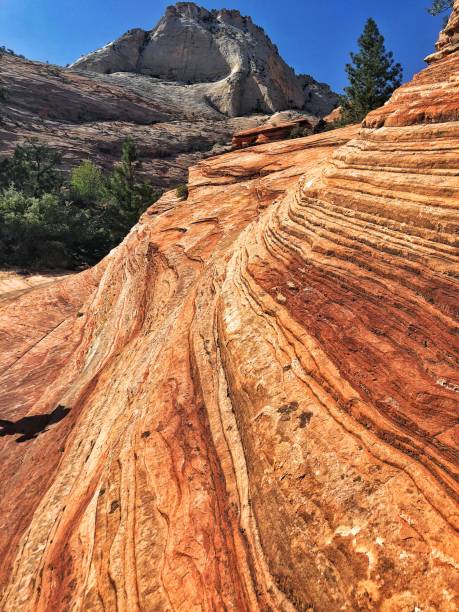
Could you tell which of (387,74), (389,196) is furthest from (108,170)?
(389,196)

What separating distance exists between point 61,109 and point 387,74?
6485cm

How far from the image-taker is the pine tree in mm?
33469

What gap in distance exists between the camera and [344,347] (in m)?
5.48

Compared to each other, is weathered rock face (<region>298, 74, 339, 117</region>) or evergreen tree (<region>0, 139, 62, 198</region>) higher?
weathered rock face (<region>298, 74, 339, 117</region>)

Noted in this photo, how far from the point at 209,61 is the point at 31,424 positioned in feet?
424

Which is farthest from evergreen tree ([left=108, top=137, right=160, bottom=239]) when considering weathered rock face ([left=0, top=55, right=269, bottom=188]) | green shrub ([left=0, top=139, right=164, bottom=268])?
weathered rock face ([left=0, top=55, right=269, bottom=188])

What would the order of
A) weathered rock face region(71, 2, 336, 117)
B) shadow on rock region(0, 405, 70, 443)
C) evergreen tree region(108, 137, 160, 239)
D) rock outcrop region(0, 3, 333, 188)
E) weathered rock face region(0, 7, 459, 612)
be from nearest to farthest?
weathered rock face region(0, 7, 459, 612)
shadow on rock region(0, 405, 70, 443)
evergreen tree region(108, 137, 160, 239)
rock outcrop region(0, 3, 333, 188)
weathered rock face region(71, 2, 336, 117)

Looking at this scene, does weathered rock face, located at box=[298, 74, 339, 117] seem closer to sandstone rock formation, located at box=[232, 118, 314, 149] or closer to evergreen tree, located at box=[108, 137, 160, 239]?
evergreen tree, located at box=[108, 137, 160, 239]

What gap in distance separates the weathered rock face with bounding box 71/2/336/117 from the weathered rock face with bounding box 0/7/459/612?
106 metres

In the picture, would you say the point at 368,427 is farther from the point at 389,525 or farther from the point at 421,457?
the point at 389,525

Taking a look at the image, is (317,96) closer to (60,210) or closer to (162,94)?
(162,94)

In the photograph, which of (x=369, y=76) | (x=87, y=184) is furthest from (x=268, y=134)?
(x=87, y=184)

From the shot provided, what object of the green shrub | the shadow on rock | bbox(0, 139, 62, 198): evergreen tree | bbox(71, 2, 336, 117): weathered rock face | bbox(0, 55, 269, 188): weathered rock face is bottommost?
the shadow on rock

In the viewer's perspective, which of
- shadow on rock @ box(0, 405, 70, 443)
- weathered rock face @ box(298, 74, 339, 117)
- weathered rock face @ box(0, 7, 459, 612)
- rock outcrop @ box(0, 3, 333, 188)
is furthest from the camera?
weathered rock face @ box(298, 74, 339, 117)
